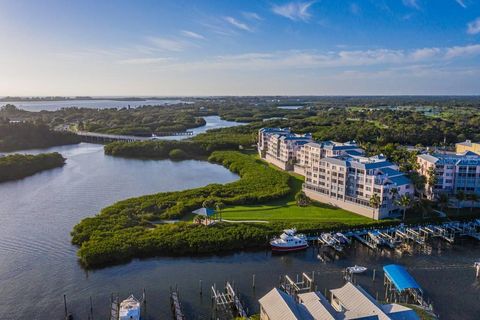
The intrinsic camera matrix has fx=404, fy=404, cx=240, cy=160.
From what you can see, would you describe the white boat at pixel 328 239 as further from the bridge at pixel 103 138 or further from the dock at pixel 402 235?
the bridge at pixel 103 138

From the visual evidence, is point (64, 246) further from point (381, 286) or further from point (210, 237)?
point (381, 286)

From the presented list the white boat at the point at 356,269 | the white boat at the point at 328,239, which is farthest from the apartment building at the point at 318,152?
the white boat at the point at 356,269

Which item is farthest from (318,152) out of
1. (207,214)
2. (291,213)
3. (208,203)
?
(207,214)

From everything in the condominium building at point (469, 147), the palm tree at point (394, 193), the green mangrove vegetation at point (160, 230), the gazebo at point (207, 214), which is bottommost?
the green mangrove vegetation at point (160, 230)

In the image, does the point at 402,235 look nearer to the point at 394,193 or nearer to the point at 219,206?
the point at 394,193

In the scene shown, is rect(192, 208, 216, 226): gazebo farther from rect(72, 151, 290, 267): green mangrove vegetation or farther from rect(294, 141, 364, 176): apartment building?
rect(294, 141, 364, 176): apartment building

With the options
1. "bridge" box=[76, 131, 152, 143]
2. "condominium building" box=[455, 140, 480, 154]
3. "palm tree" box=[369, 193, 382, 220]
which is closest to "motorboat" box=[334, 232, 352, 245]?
"palm tree" box=[369, 193, 382, 220]

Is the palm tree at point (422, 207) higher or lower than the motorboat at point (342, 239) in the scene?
higher
